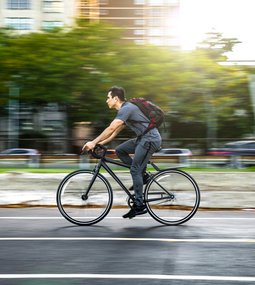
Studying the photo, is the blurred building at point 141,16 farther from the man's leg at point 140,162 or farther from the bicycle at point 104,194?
the man's leg at point 140,162

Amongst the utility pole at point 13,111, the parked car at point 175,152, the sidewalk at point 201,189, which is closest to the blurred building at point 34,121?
the utility pole at point 13,111

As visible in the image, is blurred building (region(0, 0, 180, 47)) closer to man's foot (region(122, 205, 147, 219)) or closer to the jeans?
the jeans

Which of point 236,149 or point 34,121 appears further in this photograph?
point 34,121

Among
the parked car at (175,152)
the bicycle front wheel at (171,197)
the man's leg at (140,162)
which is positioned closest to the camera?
the man's leg at (140,162)

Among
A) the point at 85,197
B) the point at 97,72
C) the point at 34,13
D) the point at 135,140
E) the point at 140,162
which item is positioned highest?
the point at 135,140

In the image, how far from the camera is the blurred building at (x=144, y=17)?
142m

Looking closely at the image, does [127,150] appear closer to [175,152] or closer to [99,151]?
[99,151]

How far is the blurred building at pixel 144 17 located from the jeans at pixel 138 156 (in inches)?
5154

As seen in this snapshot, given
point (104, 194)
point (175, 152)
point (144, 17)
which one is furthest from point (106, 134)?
point (144, 17)

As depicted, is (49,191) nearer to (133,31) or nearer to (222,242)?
(222,242)

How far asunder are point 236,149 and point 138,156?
362 inches

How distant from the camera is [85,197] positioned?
26.6 feet

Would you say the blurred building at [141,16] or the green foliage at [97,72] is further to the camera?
the blurred building at [141,16]

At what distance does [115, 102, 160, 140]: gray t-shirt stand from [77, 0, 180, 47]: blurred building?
130976 mm
